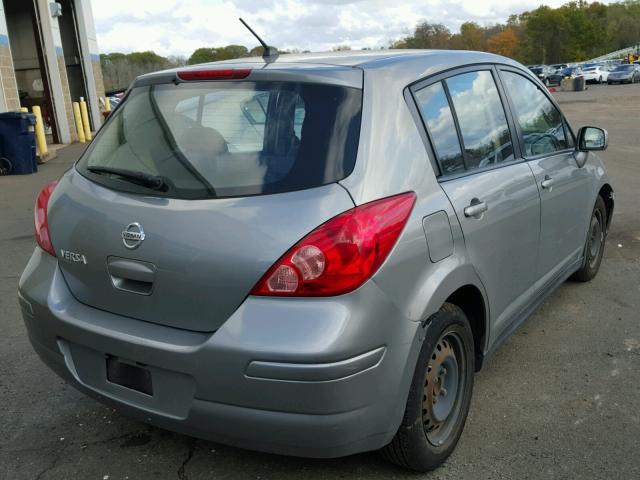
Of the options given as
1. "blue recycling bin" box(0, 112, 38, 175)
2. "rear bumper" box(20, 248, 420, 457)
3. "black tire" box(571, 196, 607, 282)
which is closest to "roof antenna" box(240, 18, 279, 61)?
"rear bumper" box(20, 248, 420, 457)

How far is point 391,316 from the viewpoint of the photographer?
7.60 ft

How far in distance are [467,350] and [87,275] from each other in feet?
5.44

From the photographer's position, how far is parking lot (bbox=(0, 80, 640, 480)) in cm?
277

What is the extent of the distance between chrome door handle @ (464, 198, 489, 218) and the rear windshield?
0.69 metres

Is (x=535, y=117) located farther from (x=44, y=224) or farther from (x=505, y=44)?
(x=505, y=44)

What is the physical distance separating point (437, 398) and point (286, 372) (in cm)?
90

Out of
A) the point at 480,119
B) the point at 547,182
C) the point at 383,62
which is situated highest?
the point at 383,62

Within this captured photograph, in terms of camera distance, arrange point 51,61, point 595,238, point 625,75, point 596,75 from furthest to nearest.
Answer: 1. point 596,75
2. point 625,75
3. point 51,61
4. point 595,238

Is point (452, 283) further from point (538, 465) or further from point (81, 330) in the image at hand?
point (81, 330)

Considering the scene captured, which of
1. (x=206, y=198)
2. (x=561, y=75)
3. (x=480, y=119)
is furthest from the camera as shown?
(x=561, y=75)

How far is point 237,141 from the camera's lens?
8.41 ft

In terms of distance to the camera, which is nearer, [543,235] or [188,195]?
[188,195]

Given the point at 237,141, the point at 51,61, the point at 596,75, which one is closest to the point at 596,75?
the point at 596,75

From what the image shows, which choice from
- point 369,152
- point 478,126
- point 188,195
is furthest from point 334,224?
point 478,126
